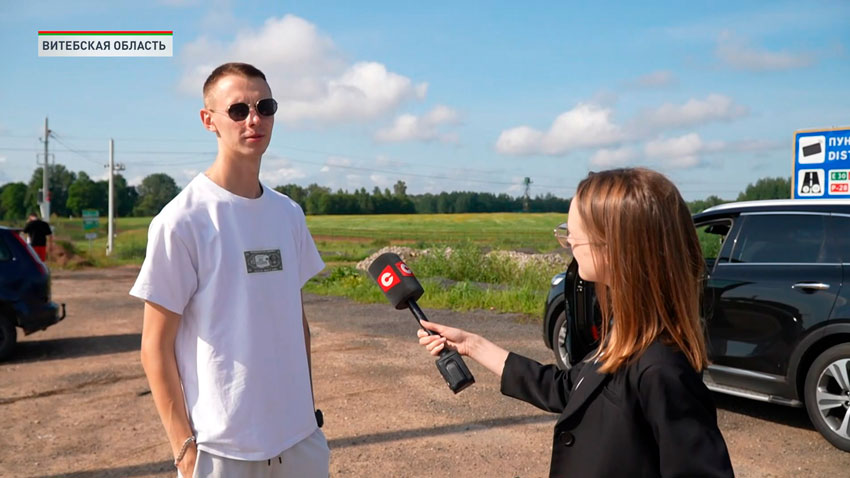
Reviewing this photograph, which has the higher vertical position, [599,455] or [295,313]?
[295,313]

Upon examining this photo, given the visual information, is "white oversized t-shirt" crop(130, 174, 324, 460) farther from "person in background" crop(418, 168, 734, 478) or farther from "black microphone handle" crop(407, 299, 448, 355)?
"person in background" crop(418, 168, 734, 478)

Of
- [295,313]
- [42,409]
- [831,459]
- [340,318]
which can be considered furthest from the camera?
[340,318]

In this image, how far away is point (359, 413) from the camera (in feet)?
20.5

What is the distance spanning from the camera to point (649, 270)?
1695 millimetres

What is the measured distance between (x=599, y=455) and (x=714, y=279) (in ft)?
15.6

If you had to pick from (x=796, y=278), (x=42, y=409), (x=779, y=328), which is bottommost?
(x=42, y=409)

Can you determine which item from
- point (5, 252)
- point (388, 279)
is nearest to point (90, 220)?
point (5, 252)

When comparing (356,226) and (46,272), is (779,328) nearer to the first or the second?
(46,272)

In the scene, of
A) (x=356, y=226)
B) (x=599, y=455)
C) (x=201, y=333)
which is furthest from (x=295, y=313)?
(x=356, y=226)

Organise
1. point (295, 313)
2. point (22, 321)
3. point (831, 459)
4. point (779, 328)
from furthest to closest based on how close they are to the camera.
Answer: point (22, 321) → point (779, 328) → point (831, 459) → point (295, 313)

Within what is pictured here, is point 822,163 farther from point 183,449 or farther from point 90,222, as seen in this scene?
point 90,222

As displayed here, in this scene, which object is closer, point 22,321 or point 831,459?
point 831,459

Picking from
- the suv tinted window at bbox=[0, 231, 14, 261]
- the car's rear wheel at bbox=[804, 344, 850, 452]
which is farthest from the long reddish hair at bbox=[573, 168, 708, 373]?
the suv tinted window at bbox=[0, 231, 14, 261]

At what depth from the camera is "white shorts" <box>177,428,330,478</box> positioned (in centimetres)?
232
